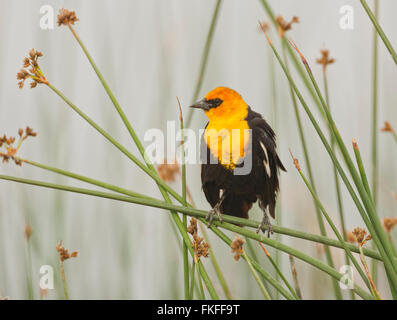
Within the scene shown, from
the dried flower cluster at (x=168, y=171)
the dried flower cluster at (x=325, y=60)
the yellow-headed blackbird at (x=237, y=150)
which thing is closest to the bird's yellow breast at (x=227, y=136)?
the yellow-headed blackbird at (x=237, y=150)

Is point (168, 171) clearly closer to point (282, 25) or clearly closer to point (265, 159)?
point (265, 159)

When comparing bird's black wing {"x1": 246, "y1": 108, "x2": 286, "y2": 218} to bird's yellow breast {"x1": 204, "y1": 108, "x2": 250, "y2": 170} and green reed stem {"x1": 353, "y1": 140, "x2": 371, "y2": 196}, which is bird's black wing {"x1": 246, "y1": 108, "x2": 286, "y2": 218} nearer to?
bird's yellow breast {"x1": 204, "y1": 108, "x2": 250, "y2": 170}

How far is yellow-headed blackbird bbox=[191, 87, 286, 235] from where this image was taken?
169 cm

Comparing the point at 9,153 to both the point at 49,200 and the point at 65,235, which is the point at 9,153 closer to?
the point at 65,235

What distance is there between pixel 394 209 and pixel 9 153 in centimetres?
187

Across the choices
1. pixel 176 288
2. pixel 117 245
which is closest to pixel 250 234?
pixel 176 288

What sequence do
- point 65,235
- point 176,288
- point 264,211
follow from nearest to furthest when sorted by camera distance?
point 176,288 → point 264,211 → point 65,235

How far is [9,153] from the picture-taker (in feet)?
3.86

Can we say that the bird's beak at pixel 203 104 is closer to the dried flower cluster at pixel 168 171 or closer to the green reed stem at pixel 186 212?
the dried flower cluster at pixel 168 171

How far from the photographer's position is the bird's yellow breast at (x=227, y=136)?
167 cm

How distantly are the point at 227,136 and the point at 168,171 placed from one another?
25 centimetres

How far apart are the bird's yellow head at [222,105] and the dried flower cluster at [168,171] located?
27cm

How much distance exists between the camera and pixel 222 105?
176cm
